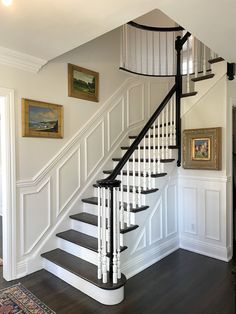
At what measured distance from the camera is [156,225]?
3.38 metres

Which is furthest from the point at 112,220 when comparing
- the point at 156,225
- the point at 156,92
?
the point at 156,92

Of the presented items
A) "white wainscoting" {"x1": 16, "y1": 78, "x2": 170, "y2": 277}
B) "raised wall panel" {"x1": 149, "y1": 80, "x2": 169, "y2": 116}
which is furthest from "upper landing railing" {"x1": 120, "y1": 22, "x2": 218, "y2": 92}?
"white wainscoting" {"x1": 16, "y1": 78, "x2": 170, "y2": 277}

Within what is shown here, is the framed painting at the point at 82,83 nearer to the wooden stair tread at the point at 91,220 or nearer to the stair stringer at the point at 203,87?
the stair stringer at the point at 203,87

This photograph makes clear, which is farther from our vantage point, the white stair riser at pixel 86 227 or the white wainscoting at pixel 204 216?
the white wainscoting at pixel 204 216

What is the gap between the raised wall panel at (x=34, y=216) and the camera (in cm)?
302

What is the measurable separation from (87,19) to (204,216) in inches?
116

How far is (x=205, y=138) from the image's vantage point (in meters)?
3.51

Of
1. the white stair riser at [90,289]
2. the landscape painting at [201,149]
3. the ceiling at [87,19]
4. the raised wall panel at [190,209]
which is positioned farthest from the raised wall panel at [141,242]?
the ceiling at [87,19]

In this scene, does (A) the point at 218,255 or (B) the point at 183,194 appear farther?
(B) the point at 183,194

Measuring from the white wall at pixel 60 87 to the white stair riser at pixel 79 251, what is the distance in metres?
1.02

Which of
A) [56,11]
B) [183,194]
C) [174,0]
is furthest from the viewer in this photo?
[183,194]

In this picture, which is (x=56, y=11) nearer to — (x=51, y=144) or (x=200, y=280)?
(x=51, y=144)

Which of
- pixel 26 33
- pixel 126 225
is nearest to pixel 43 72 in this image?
pixel 26 33

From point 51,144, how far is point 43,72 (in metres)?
0.95
